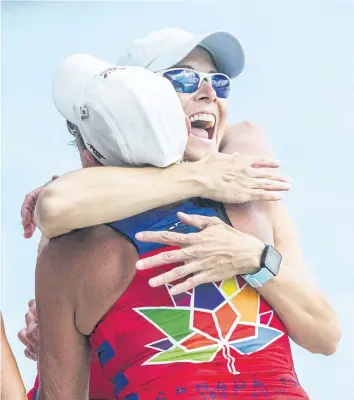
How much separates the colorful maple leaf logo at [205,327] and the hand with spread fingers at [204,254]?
51mm

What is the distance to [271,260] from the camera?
83.4 inches

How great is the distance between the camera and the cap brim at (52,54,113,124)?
231 cm

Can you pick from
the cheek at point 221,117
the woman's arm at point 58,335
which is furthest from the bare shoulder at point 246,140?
the woman's arm at point 58,335

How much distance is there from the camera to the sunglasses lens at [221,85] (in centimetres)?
258

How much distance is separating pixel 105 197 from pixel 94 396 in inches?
31.5

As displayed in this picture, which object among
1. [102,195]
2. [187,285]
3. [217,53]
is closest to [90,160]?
[102,195]

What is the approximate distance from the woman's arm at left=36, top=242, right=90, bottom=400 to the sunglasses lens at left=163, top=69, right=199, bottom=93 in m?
0.71

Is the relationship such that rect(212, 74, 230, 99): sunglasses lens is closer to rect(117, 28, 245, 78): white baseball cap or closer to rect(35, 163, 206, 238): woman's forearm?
rect(117, 28, 245, 78): white baseball cap

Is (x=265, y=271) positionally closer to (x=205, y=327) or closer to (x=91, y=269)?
(x=205, y=327)

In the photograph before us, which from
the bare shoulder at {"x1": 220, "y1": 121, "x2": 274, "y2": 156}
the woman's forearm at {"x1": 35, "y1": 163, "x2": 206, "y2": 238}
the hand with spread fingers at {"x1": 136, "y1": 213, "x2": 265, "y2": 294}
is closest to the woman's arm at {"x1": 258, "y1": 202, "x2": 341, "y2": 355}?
the hand with spread fingers at {"x1": 136, "y1": 213, "x2": 265, "y2": 294}

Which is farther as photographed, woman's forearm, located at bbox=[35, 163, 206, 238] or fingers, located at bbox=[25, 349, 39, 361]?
fingers, located at bbox=[25, 349, 39, 361]

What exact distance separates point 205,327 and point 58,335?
0.38 metres

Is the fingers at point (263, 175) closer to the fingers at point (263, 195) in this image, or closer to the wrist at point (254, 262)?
the fingers at point (263, 195)

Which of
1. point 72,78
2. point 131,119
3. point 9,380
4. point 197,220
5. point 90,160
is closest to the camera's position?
point 9,380
